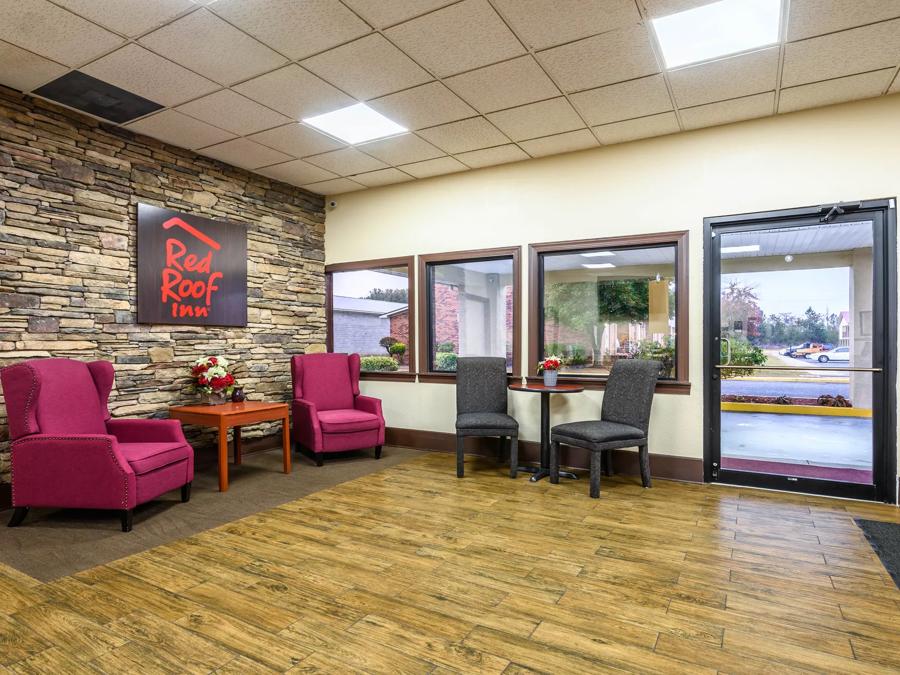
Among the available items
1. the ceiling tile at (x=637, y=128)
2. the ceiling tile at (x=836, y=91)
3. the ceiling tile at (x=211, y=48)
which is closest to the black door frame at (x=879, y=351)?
the ceiling tile at (x=836, y=91)

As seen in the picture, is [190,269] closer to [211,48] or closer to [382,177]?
[382,177]

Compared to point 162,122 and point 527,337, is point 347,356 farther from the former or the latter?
point 162,122

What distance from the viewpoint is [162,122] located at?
4.31 metres

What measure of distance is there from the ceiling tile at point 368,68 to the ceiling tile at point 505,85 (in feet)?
0.96

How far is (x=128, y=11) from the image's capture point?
2881mm

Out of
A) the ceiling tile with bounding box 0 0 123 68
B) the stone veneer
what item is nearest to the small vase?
the stone veneer

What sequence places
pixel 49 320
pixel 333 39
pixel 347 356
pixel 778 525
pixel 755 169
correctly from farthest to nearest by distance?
pixel 347 356 → pixel 755 169 → pixel 49 320 → pixel 778 525 → pixel 333 39

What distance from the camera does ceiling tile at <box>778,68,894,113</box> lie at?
3564mm

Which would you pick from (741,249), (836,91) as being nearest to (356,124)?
(741,249)

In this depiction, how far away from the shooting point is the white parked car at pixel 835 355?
4.05m

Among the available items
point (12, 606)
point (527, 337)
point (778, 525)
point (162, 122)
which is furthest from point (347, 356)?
point (778, 525)

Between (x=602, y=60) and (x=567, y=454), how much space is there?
3236mm

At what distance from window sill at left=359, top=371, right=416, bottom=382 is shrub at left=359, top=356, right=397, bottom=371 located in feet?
0.21

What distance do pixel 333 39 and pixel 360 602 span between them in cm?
304
